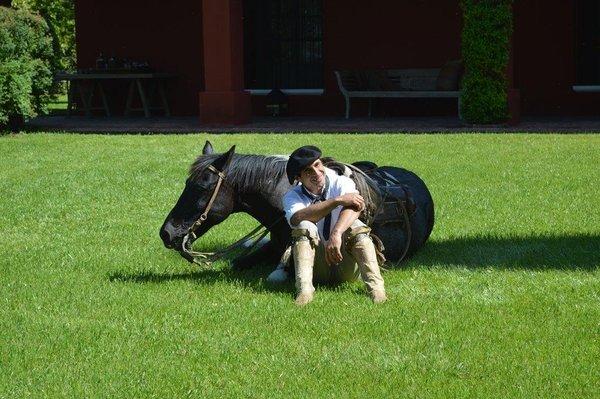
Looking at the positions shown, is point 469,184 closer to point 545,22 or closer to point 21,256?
point 21,256

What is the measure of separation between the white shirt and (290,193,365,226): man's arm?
1.9 inches

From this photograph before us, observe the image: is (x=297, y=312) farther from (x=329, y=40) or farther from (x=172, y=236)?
(x=329, y=40)

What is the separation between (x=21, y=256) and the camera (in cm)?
824

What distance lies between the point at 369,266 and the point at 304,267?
14.3 inches

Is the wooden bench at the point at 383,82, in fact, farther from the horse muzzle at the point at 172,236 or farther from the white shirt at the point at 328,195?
the white shirt at the point at 328,195

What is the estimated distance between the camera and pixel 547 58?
19438mm

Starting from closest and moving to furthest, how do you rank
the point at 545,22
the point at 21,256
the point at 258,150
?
1. the point at 21,256
2. the point at 258,150
3. the point at 545,22

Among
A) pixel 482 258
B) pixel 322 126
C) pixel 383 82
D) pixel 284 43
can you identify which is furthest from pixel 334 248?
pixel 284 43

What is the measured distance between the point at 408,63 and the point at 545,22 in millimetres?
2437

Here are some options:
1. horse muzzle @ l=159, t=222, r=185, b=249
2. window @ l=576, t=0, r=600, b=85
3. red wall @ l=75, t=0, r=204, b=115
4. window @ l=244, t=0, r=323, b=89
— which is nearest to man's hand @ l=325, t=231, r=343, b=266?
horse muzzle @ l=159, t=222, r=185, b=249

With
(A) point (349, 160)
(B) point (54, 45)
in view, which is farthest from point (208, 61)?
(A) point (349, 160)

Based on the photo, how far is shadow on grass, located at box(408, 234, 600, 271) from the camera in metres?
7.56

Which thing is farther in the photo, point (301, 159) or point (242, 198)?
point (242, 198)

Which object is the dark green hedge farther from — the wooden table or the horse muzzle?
the horse muzzle
